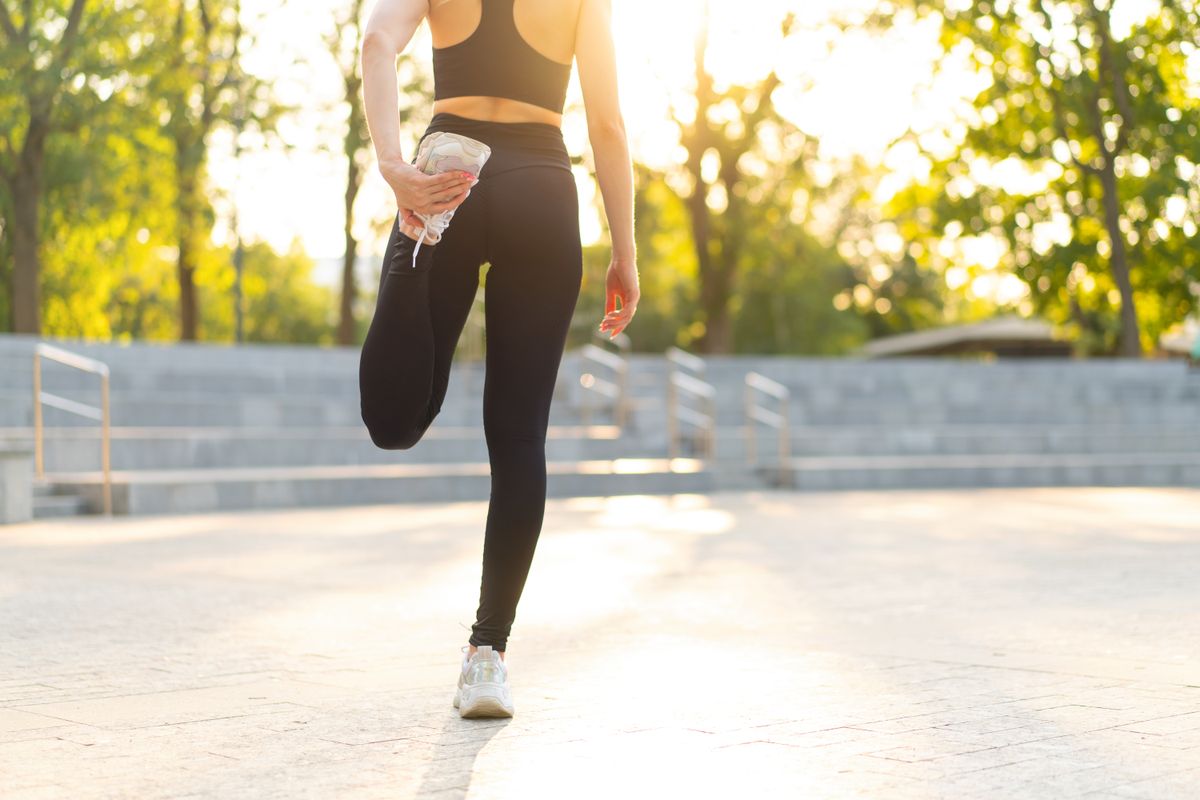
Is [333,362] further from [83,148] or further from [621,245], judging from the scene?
[621,245]

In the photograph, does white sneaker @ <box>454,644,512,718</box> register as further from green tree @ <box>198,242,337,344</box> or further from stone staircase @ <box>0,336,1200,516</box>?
green tree @ <box>198,242,337,344</box>

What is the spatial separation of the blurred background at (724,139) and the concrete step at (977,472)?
9.72 m

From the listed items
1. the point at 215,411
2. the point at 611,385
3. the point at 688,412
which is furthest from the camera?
the point at 611,385

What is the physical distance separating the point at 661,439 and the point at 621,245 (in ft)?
47.7

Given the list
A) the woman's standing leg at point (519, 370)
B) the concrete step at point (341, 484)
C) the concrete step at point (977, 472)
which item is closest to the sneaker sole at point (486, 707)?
the woman's standing leg at point (519, 370)

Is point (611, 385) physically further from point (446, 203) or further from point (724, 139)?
point (446, 203)

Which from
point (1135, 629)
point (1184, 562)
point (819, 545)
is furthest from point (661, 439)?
point (1135, 629)

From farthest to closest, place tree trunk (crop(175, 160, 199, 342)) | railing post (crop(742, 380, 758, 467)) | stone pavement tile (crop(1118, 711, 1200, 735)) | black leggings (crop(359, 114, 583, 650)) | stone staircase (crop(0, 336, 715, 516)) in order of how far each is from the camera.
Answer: tree trunk (crop(175, 160, 199, 342)) → railing post (crop(742, 380, 758, 467)) → stone staircase (crop(0, 336, 715, 516)) → black leggings (crop(359, 114, 583, 650)) → stone pavement tile (crop(1118, 711, 1200, 735))

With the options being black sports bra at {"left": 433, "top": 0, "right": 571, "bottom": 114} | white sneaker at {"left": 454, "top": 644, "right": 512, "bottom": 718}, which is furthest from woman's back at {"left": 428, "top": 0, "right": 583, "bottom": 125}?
white sneaker at {"left": 454, "top": 644, "right": 512, "bottom": 718}

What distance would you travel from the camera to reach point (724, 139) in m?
29.6

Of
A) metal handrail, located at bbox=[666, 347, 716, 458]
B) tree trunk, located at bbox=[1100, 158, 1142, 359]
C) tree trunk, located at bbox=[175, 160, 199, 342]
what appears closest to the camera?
metal handrail, located at bbox=[666, 347, 716, 458]

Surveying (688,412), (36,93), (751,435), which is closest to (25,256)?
(36,93)

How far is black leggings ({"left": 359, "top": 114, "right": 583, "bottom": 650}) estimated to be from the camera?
3.83 metres

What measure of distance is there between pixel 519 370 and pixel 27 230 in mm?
21711
